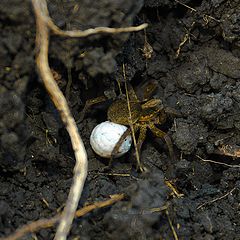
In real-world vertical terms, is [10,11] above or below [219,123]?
above

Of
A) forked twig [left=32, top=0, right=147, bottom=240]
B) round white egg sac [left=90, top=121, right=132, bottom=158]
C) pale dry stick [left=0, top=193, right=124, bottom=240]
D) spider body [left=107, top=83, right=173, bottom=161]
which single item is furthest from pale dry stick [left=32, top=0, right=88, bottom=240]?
spider body [left=107, top=83, right=173, bottom=161]

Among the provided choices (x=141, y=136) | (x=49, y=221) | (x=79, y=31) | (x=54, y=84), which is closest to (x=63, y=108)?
(x=54, y=84)

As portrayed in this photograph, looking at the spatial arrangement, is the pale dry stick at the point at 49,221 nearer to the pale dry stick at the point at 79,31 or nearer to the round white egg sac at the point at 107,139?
the round white egg sac at the point at 107,139

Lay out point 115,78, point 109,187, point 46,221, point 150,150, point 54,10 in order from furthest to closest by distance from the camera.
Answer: point 150,150 < point 115,78 < point 109,187 < point 54,10 < point 46,221

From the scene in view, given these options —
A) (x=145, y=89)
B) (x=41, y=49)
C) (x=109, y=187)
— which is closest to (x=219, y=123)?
(x=145, y=89)

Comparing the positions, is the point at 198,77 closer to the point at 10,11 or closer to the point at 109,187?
the point at 109,187

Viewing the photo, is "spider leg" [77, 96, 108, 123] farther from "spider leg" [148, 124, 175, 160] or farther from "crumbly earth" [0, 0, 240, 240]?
"spider leg" [148, 124, 175, 160]

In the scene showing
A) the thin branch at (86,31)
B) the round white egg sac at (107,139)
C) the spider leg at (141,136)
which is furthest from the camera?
the spider leg at (141,136)

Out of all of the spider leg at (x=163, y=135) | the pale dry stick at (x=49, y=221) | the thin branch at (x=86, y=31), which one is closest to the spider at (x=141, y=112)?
the spider leg at (x=163, y=135)
